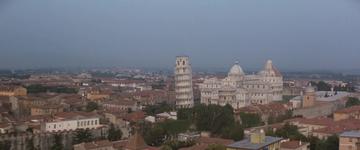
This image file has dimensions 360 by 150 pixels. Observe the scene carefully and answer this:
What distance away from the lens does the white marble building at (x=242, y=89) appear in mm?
23047

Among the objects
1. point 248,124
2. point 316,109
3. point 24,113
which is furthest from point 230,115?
point 24,113

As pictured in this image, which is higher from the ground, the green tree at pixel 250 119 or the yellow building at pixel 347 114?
the yellow building at pixel 347 114

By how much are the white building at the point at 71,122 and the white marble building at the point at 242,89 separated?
23.3ft

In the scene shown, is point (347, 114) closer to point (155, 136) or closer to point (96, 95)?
point (155, 136)

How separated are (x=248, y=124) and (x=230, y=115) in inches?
39.8

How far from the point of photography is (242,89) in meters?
23.4

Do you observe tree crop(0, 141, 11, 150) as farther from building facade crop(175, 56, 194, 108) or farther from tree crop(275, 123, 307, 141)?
building facade crop(175, 56, 194, 108)

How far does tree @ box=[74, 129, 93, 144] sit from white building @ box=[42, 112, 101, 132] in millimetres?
1063

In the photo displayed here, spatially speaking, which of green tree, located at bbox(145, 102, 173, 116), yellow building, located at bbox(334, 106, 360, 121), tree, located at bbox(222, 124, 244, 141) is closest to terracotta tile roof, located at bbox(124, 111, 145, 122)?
green tree, located at bbox(145, 102, 173, 116)

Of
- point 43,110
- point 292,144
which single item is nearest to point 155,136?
point 292,144

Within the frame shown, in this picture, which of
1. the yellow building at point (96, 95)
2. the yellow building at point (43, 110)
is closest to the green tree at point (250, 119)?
the yellow building at point (43, 110)

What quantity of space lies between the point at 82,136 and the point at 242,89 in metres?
10.3

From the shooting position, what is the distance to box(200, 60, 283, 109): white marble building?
23047 mm

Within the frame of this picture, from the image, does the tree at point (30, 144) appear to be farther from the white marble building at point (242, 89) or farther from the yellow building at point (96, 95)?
the yellow building at point (96, 95)
